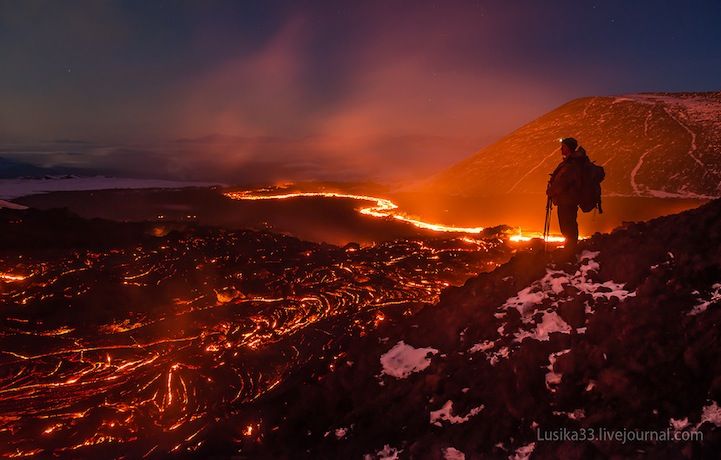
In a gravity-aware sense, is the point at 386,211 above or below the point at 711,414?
above

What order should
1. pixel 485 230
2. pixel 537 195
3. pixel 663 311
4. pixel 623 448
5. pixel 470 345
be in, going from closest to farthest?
1. pixel 623 448
2. pixel 663 311
3. pixel 470 345
4. pixel 485 230
5. pixel 537 195

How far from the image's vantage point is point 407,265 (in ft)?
82.9

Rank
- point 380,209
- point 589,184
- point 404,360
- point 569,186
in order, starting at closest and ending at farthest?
point 404,360, point 589,184, point 569,186, point 380,209

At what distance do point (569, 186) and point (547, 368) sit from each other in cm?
425

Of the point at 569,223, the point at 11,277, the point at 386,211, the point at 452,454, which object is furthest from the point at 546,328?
the point at 386,211

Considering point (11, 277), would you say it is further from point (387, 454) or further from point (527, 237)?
point (527, 237)

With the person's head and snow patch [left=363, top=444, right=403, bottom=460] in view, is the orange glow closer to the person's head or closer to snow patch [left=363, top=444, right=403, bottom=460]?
snow patch [left=363, top=444, right=403, bottom=460]

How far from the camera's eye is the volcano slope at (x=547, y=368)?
5223 mm

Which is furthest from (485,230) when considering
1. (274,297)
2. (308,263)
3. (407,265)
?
(274,297)

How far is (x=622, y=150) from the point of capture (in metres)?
53.7

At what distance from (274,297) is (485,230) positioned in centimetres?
1916

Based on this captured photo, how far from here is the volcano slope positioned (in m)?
5.22

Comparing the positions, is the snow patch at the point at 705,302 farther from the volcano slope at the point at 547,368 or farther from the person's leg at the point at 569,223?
the person's leg at the point at 569,223

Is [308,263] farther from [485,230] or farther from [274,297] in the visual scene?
[485,230]
